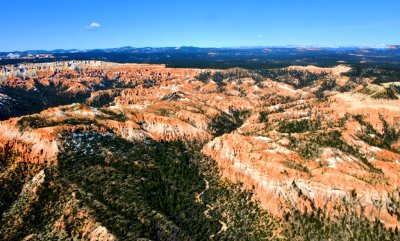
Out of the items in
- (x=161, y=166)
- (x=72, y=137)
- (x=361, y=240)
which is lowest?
(x=361, y=240)

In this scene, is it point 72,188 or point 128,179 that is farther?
point 128,179

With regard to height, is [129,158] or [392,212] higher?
[129,158]

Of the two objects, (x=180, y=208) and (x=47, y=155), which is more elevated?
(x=47, y=155)

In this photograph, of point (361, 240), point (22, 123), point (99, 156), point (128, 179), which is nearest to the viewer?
point (361, 240)

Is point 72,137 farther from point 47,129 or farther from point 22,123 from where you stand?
point 22,123

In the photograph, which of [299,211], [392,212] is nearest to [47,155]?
[299,211]

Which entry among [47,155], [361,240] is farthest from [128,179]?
[361,240]

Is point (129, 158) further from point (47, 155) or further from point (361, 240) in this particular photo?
point (361, 240)

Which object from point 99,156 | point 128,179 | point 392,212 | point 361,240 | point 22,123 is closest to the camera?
point 361,240

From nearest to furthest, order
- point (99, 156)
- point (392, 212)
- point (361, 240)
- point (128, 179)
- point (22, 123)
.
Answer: point (361, 240) → point (392, 212) → point (128, 179) → point (99, 156) → point (22, 123)
